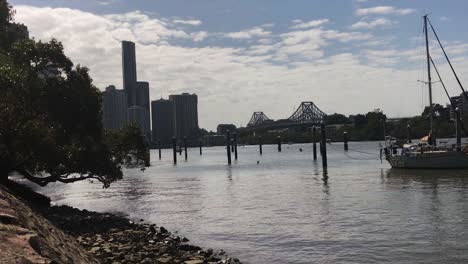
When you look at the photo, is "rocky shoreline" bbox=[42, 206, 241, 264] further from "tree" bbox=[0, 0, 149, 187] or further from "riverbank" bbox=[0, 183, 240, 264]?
"tree" bbox=[0, 0, 149, 187]

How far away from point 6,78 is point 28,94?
165 cm

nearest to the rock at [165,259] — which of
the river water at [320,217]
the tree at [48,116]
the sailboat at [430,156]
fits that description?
the river water at [320,217]

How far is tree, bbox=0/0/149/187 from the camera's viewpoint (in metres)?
27.0

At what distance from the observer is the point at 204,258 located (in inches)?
667

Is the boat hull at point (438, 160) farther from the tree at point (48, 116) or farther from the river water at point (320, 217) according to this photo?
the tree at point (48, 116)

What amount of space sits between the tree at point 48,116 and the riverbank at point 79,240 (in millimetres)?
2518

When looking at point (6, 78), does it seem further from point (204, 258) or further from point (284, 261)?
point (284, 261)

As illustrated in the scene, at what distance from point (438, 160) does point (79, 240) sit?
47.5 m

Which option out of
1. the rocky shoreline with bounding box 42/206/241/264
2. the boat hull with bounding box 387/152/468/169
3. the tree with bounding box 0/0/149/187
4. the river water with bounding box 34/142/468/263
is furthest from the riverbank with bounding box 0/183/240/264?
the boat hull with bounding box 387/152/468/169

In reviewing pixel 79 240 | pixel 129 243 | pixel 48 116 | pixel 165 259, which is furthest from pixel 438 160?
pixel 165 259

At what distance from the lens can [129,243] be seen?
64.0 feet

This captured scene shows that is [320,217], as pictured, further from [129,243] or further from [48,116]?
[48,116]

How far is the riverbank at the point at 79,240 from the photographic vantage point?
780 cm

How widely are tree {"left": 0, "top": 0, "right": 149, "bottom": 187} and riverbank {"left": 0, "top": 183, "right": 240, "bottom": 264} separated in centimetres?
252
